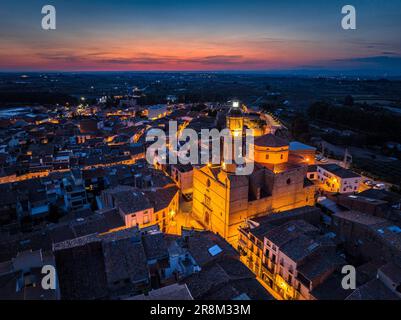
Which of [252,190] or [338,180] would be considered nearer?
[252,190]

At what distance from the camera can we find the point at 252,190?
85.0 ft

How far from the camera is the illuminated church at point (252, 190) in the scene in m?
23.9

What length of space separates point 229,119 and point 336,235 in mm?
17568

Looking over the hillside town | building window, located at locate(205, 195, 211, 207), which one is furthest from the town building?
building window, located at locate(205, 195, 211, 207)

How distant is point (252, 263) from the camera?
21375mm

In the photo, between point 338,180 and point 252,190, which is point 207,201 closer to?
point 252,190

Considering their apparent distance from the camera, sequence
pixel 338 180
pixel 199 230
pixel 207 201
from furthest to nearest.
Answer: pixel 338 180
pixel 207 201
pixel 199 230

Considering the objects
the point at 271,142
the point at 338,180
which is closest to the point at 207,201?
the point at 271,142

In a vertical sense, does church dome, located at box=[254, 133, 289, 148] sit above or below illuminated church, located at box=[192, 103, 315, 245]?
above

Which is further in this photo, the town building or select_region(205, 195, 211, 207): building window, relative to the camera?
the town building

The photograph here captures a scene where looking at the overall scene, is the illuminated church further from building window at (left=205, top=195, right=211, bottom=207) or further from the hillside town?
the hillside town

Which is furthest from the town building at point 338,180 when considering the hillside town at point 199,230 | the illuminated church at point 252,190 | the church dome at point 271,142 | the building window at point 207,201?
the building window at point 207,201

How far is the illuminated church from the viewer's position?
23875 millimetres
